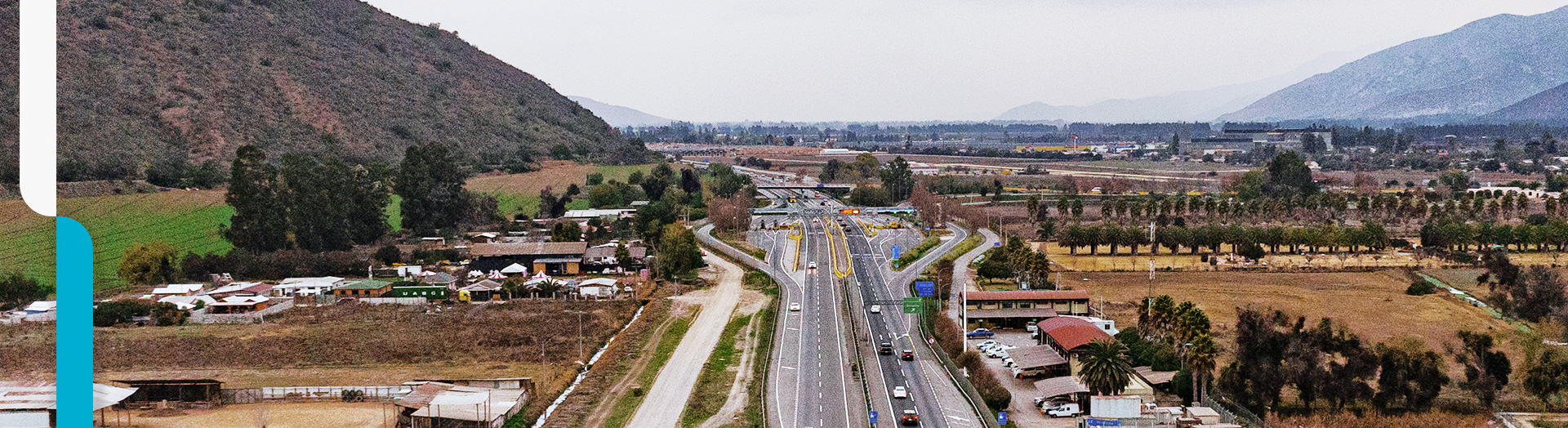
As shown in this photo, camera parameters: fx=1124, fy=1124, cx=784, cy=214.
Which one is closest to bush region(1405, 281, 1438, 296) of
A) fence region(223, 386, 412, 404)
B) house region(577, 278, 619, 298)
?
house region(577, 278, 619, 298)

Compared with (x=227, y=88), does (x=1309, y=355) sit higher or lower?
lower

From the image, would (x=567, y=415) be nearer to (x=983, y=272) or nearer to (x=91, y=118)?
(x=983, y=272)

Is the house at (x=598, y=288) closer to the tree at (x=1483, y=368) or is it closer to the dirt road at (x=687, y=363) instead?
the dirt road at (x=687, y=363)

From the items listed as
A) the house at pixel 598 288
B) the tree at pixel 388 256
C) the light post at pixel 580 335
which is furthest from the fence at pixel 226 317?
the tree at pixel 388 256

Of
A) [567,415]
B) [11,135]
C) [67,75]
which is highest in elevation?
[67,75]

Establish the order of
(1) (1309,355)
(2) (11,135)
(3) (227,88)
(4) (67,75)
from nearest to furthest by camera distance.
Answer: (2) (11,135)
(1) (1309,355)
(4) (67,75)
(3) (227,88)

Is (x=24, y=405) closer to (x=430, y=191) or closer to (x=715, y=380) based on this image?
(x=715, y=380)

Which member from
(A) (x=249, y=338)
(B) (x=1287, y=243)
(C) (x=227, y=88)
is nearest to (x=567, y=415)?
(A) (x=249, y=338)
